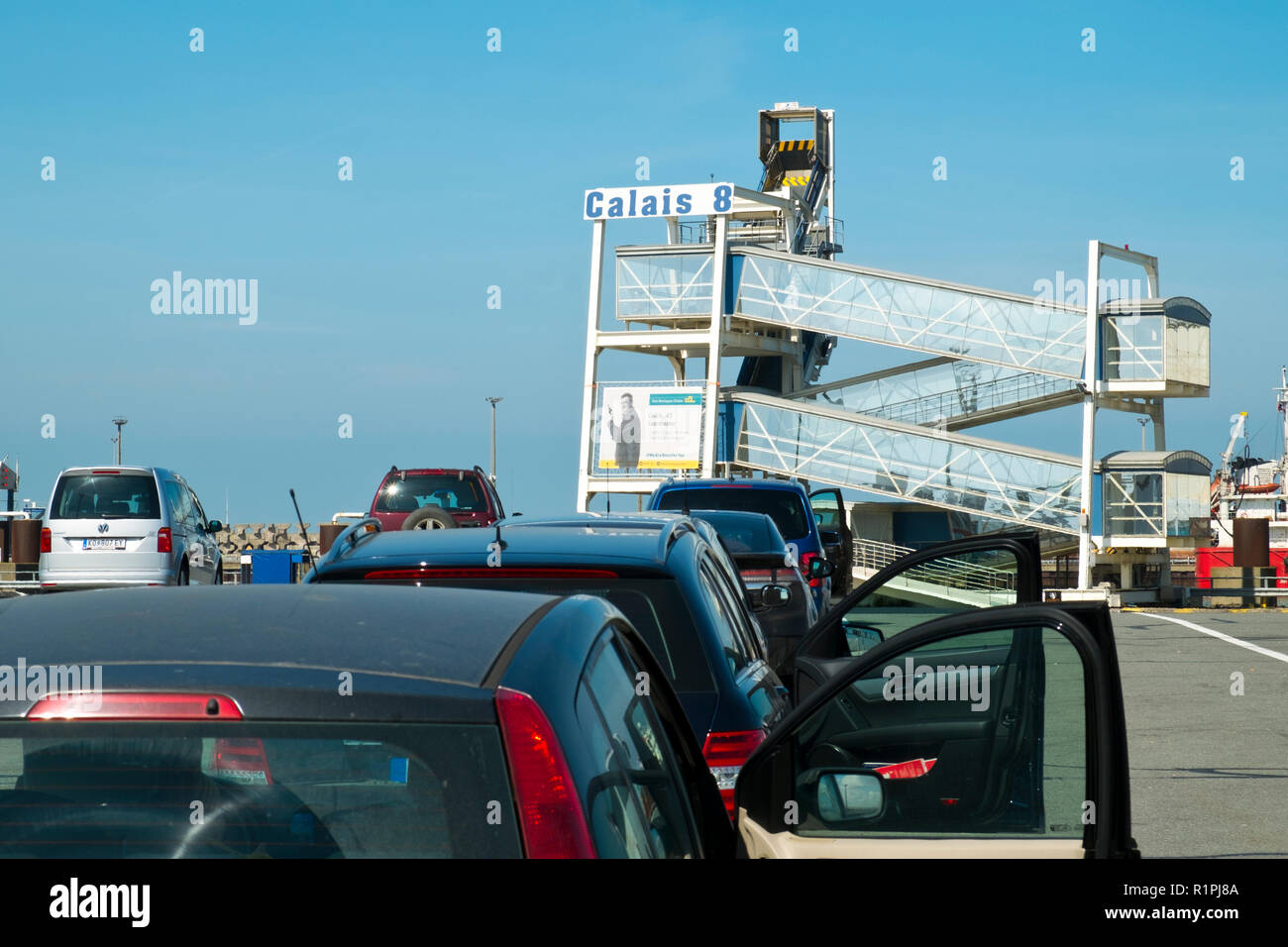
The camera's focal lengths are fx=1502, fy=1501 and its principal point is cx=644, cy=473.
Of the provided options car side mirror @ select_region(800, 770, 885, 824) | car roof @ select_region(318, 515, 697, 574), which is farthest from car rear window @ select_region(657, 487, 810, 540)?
car side mirror @ select_region(800, 770, 885, 824)

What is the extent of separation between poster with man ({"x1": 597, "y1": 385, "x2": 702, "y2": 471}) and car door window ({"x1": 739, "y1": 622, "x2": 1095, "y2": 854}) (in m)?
45.0

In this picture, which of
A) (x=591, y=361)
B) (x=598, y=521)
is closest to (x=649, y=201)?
(x=591, y=361)

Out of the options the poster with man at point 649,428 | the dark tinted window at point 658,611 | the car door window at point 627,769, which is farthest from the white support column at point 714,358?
the car door window at point 627,769

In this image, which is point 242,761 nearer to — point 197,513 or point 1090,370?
point 197,513

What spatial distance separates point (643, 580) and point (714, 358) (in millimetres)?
45409

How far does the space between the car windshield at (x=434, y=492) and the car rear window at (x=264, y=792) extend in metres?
19.8

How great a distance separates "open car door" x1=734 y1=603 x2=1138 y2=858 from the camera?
3211 millimetres

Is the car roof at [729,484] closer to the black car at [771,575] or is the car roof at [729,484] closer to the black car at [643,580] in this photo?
the black car at [771,575]

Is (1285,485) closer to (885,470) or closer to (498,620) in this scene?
(885,470)

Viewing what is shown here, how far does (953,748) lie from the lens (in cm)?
452

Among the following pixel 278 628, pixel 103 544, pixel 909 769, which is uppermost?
pixel 278 628

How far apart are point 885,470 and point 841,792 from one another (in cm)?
4461

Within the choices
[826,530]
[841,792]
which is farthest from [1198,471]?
[841,792]

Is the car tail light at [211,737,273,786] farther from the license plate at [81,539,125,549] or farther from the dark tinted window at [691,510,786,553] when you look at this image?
the license plate at [81,539,125,549]
